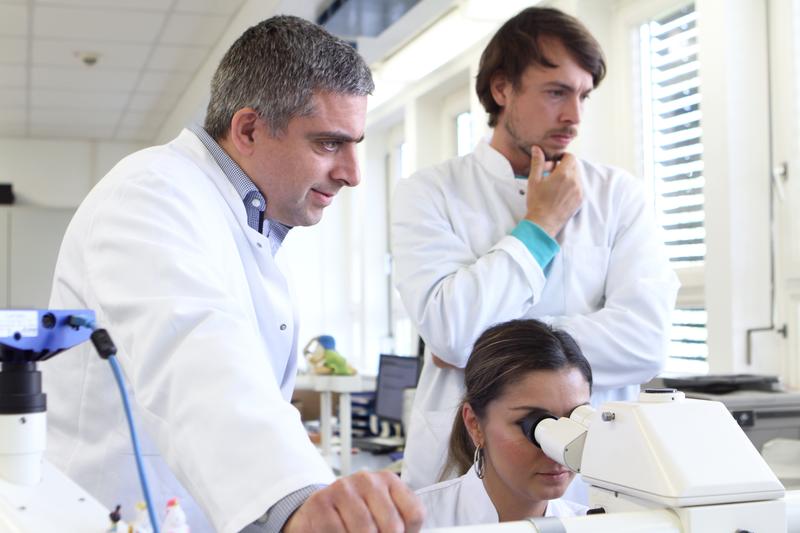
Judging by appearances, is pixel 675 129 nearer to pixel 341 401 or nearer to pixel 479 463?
pixel 341 401

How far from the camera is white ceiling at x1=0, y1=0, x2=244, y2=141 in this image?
14.8ft

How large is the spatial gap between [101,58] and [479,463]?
4420mm

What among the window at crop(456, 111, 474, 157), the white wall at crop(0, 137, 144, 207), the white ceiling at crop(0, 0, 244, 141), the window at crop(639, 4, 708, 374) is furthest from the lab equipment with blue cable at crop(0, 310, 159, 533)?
the white wall at crop(0, 137, 144, 207)

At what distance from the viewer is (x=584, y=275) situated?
158cm

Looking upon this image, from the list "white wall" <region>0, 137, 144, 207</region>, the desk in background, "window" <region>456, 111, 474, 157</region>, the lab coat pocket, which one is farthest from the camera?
"white wall" <region>0, 137, 144, 207</region>

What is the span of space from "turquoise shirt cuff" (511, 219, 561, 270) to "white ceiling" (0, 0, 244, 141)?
129 inches

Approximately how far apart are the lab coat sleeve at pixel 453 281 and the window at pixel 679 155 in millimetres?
1642

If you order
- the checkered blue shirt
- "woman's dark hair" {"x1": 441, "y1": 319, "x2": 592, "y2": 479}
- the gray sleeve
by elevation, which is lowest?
the gray sleeve

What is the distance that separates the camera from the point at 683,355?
3186 mm

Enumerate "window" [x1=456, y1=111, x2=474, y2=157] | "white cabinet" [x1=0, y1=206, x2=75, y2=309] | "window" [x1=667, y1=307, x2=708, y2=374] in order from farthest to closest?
"white cabinet" [x1=0, y1=206, x2=75, y2=309] → "window" [x1=456, y1=111, x2=474, y2=157] → "window" [x1=667, y1=307, x2=708, y2=374]

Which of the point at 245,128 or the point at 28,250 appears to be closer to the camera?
the point at 245,128

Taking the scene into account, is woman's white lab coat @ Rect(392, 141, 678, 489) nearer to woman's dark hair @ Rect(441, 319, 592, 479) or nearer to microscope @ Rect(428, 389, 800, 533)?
woman's dark hair @ Rect(441, 319, 592, 479)

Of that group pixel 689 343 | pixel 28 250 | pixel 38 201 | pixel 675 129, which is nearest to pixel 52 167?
pixel 38 201

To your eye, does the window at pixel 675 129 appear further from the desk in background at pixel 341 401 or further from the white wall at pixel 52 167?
the white wall at pixel 52 167
